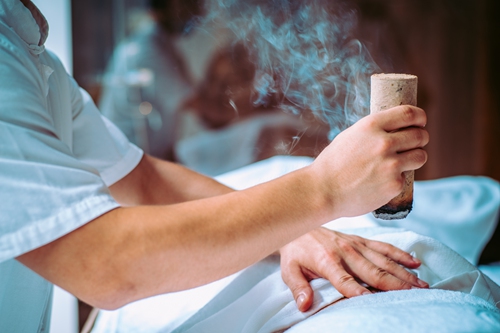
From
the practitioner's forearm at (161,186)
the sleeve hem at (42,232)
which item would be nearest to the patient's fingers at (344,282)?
the practitioner's forearm at (161,186)

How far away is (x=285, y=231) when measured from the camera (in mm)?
832

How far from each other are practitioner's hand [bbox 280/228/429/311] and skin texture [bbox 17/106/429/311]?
7 centimetres

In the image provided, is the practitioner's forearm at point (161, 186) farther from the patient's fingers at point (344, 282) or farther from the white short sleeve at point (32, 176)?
the white short sleeve at point (32, 176)

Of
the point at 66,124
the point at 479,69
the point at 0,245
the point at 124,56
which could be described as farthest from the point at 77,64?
the point at 0,245

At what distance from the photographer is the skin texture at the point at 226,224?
29.5 inches

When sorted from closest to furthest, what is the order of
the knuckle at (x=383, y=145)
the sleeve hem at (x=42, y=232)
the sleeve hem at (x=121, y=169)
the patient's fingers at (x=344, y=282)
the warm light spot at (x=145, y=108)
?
the sleeve hem at (x=42, y=232) → the knuckle at (x=383, y=145) → the patient's fingers at (x=344, y=282) → the sleeve hem at (x=121, y=169) → the warm light spot at (x=145, y=108)

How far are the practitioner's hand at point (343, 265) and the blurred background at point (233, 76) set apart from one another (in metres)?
2.39

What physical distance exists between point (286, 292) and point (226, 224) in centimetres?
38

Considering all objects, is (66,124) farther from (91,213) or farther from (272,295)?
(272,295)

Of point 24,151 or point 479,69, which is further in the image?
point 479,69

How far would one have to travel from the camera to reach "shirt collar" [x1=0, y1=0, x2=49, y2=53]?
87 centimetres

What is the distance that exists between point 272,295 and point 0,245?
624 mm

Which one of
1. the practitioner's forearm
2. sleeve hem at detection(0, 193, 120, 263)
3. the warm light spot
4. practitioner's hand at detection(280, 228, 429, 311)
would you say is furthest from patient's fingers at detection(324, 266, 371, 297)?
the warm light spot

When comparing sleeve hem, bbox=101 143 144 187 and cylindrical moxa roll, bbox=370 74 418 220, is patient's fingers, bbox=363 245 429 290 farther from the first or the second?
sleeve hem, bbox=101 143 144 187
